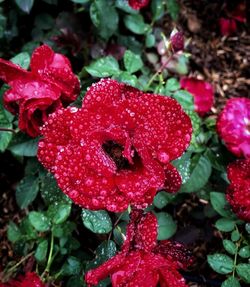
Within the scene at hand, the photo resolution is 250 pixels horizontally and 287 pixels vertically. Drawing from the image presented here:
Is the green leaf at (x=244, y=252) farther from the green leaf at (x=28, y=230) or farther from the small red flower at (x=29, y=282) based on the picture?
the green leaf at (x=28, y=230)

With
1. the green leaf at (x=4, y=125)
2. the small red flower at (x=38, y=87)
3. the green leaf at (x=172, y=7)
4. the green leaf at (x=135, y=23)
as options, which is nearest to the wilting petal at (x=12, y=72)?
the small red flower at (x=38, y=87)

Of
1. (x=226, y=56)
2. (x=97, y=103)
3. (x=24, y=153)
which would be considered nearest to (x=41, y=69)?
(x=97, y=103)

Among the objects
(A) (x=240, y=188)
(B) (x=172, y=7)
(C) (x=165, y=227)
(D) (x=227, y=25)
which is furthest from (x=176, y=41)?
(D) (x=227, y=25)

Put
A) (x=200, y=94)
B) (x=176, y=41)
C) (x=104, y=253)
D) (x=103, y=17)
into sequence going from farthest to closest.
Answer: (x=200, y=94) → (x=103, y=17) → (x=176, y=41) → (x=104, y=253)

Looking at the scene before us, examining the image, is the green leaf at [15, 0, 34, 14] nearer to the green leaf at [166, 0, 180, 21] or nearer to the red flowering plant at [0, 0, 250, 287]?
the red flowering plant at [0, 0, 250, 287]

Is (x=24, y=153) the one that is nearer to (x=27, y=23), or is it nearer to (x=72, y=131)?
(x=72, y=131)

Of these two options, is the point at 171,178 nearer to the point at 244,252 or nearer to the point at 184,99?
the point at 244,252
